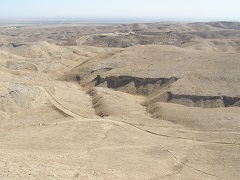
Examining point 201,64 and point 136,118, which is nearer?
point 136,118

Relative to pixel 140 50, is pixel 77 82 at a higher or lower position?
lower

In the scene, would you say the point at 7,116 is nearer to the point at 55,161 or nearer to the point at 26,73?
the point at 55,161

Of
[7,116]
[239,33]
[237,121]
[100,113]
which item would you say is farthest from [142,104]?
[239,33]

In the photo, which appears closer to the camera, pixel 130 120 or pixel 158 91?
pixel 130 120

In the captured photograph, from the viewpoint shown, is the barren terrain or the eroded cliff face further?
the eroded cliff face

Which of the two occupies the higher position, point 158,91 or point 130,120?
point 158,91

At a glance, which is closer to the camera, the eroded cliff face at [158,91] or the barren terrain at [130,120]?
the barren terrain at [130,120]

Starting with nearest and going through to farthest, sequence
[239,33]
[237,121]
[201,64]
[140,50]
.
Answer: [237,121]
[201,64]
[140,50]
[239,33]

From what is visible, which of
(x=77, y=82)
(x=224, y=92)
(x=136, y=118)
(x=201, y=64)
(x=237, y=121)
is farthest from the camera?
(x=77, y=82)
